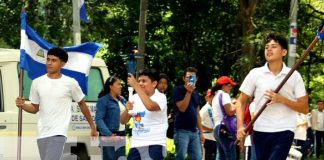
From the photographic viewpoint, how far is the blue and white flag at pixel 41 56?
958 centimetres

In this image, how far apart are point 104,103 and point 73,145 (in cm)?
87

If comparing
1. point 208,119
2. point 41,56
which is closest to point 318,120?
Answer: point 208,119

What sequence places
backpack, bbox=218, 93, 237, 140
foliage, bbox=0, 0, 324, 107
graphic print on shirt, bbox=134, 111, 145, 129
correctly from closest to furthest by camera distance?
graphic print on shirt, bbox=134, 111, 145, 129 < backpack, bbox=218, 93, 237, 140 < foliage, bbox=0, 0, 324, 107

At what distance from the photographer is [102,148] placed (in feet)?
35.7

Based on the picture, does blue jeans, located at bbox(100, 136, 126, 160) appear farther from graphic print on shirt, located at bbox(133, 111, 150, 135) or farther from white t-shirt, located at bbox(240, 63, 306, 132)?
white t-shirt, located at bbox(240, 63, 306, 132)

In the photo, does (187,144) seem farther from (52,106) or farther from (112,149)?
(52,106)

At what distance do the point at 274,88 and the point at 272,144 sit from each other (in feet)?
1.73

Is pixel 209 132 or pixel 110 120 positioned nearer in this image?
pixel 110 120

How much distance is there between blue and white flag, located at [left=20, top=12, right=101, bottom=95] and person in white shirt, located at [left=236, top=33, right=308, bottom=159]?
129 inches

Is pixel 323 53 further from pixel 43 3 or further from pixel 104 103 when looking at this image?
pixel 104 103

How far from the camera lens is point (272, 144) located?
7148 millimetres

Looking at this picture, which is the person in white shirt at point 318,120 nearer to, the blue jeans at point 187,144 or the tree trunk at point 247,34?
the tree trunk at point 247,34

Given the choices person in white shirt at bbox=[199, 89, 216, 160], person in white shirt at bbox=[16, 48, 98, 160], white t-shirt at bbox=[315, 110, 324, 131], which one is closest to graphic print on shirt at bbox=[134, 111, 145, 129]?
person in white shirt at bbox=[16, 48, 98, 160]

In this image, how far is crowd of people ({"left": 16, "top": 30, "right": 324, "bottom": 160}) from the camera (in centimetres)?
714
